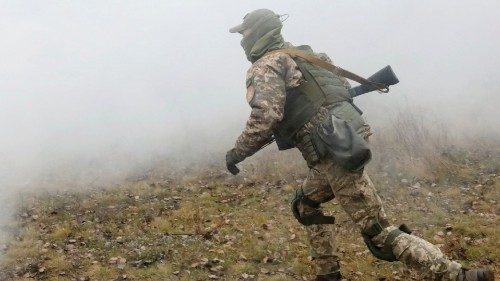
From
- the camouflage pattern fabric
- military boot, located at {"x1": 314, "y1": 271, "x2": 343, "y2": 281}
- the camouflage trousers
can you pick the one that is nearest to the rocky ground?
military boot, located at {"x1": 314, "y1": 271, "x2": 343, "y2": 281}

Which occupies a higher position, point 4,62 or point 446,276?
point 4,62

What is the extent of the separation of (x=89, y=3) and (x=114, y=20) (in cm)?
157

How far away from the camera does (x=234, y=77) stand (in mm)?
18562

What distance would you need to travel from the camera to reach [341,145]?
13.2 feet

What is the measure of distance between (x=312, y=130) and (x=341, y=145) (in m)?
0.38

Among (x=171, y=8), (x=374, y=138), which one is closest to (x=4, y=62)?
(x=171, y=8)

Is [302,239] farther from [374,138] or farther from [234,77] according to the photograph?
[234,77]

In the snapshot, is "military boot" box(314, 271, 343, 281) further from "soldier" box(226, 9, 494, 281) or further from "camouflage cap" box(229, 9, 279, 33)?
"camouflage cap" box(229, 9, 279, 33)

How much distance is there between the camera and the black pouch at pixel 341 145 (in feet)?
13.1

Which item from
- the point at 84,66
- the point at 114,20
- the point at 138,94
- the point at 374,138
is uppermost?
the point at 114,20

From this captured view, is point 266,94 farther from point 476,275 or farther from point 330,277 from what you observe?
point 476,275

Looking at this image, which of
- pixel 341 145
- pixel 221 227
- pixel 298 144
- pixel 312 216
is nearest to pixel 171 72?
pixel 221 227

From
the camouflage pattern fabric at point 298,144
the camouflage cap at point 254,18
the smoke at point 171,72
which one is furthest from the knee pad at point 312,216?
the smoke at point 171,72

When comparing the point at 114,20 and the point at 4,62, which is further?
the point at 114,20
